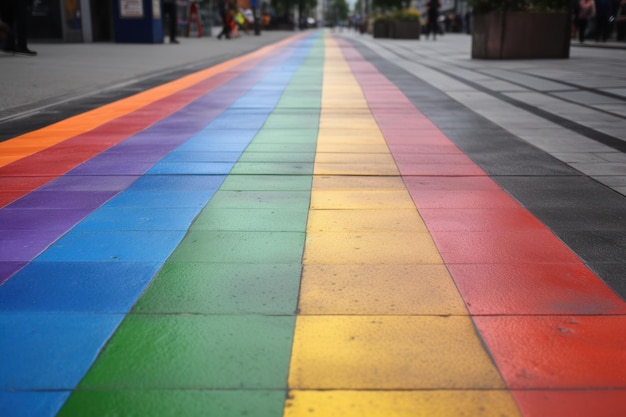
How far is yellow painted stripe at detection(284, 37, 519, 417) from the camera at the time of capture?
6.40 feet

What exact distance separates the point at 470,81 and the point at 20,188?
8.92 metres

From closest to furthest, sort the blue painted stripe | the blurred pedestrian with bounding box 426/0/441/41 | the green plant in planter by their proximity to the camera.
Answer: the blue painted stripe, the green plant in planter, the blurred pedestrian with bounding box 426/0/441/41

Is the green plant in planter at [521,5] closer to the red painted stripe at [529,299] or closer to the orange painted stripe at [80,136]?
the orange painted stripe at [80,136]

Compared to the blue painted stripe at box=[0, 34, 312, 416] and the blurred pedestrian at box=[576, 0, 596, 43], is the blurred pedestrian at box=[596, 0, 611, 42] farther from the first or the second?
the blue painted stripe at box=[0, 34, 312, 416]

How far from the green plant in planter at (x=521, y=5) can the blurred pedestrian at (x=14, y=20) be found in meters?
10.4

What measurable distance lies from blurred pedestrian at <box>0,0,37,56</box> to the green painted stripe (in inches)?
463

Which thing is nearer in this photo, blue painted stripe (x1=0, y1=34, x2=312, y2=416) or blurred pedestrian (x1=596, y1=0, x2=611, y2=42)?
blue painted stripe (x1=0, y1=34, x2=312, y2=416)

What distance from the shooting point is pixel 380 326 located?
7.93ft

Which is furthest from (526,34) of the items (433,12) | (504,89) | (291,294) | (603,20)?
(433,12)

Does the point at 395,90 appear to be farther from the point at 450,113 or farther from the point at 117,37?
the point at 117,37

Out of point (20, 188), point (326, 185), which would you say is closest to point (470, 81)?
point (326, 185)

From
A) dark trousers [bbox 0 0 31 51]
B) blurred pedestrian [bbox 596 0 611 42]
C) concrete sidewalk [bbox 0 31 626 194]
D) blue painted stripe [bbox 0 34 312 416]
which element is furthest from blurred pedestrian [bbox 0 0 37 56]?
blurred pedestrian [bbox 596 0 611 42]

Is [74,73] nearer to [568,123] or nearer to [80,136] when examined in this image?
[80,136]

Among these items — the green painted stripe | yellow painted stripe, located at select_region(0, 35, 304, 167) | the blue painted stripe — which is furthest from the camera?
yellow painted stripe, located at select_region(0, 35, 304, 167)
